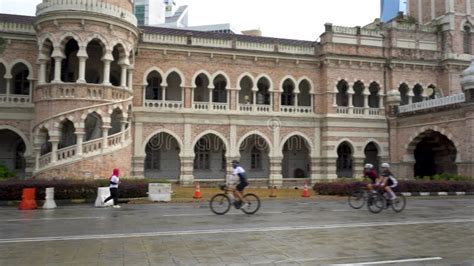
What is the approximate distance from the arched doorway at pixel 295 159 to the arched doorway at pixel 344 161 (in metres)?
2.45

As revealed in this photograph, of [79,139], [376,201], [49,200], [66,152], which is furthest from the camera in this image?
[79,139]

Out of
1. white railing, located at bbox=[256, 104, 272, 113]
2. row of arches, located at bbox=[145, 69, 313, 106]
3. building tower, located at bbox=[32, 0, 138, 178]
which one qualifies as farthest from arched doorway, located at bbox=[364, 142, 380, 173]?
building tower, located at bbox=[32, 0, 138, 178]

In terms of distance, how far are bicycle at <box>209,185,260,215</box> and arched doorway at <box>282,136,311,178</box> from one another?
19773mm

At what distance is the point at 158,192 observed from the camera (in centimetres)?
2052

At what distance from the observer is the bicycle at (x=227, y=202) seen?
48.4 ft

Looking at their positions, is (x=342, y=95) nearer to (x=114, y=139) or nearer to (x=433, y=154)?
(x=433, y=154)

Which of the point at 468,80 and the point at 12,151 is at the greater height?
the point at 468,80

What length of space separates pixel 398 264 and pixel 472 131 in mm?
23162

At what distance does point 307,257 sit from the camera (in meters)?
7.77

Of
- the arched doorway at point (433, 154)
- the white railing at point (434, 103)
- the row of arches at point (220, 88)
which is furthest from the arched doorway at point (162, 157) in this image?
the arched doorway at point (433, 154)

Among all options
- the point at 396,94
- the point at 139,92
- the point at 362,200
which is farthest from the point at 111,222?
the point at 396,94

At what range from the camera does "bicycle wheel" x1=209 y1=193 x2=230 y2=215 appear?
14766 millimetres

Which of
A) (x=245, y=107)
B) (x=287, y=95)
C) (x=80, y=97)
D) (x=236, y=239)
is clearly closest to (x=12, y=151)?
(x=80, y=97)

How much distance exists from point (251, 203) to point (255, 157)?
1930 centimetres
